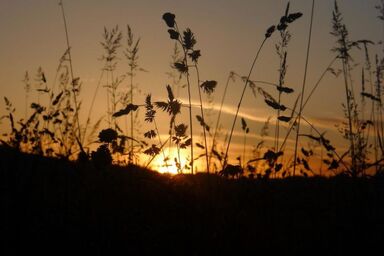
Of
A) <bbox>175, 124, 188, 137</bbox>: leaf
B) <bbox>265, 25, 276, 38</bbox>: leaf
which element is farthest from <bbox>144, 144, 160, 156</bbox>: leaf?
<bbox>265, 25, 276, 38</bbox>: leaf

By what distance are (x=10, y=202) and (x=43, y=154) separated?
161 centimetres

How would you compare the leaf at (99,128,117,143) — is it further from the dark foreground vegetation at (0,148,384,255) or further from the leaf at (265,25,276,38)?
the leaf at (265,25,276,38)

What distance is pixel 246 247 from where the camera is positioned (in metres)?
2.48

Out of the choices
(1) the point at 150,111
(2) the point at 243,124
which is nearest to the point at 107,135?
(1) the point at 150,111

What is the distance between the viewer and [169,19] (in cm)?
310

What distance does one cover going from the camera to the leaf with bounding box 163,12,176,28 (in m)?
3.09

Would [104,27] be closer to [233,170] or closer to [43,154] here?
[43,154]

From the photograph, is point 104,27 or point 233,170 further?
point 104,27

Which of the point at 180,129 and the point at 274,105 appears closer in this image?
the point at 274,105

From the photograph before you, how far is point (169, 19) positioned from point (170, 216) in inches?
47.9

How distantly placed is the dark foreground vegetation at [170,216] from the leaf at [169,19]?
3.29 ft

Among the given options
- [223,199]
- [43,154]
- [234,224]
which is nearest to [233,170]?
[234,224]

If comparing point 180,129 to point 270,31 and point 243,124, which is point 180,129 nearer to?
point 270,31

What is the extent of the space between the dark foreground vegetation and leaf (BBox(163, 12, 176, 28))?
100cm
